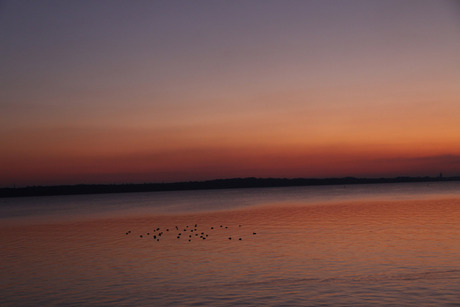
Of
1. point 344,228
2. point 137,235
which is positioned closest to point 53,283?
point 137,235

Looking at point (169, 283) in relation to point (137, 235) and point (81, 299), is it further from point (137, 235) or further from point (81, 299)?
point (137, 235)

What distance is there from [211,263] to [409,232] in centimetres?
1783

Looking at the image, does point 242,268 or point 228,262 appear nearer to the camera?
point 242,268

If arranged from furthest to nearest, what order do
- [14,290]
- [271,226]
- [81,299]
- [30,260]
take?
[271,226]
[30,260]
[14,290]
[81,299]

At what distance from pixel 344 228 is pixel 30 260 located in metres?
24.5

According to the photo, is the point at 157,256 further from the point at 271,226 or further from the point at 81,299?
the point at 271,226

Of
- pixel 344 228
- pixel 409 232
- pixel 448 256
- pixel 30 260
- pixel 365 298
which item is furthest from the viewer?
pixel 344 228

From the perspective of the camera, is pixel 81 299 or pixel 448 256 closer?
pixel 81 299

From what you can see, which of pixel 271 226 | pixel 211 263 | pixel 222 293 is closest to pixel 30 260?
pixel 211 263

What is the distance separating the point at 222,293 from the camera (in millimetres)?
17594

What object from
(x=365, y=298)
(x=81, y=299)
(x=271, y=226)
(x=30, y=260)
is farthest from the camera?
(x=271, y=226)

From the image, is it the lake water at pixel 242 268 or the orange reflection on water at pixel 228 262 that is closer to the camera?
the lake water at pixel 242 268

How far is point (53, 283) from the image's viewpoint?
66.7 feet

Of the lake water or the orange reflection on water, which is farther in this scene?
the orange reflection on water
